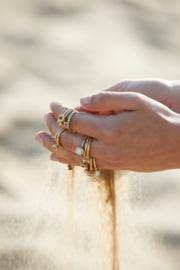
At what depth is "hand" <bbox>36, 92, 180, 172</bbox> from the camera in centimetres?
74

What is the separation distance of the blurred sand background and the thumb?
415mm

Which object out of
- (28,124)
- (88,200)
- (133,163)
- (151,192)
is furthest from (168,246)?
(28,124)

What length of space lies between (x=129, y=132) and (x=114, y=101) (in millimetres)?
93

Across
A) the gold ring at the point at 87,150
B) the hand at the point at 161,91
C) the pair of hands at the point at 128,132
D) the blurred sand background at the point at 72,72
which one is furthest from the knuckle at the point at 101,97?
the blurred sand background at the point at 72,72

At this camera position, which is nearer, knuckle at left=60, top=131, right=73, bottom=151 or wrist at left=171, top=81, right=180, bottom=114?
knuckle at left=60, top=131, right=73, bottom=151

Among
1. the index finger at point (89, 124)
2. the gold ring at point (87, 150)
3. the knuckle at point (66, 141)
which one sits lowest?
the gold ring at point (87, 150)

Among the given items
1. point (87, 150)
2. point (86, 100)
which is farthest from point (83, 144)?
point (86, 100)

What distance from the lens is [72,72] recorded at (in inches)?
71.4

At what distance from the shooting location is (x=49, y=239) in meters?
1.11

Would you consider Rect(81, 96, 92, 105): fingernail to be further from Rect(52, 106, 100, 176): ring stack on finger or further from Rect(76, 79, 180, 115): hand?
Rect(76, 79, 180, 115): hand

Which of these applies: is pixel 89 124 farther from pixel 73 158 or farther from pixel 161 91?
pixel 161 91

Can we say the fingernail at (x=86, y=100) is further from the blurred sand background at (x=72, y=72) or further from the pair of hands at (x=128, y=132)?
the blurred sand background at (x=72, y=72)

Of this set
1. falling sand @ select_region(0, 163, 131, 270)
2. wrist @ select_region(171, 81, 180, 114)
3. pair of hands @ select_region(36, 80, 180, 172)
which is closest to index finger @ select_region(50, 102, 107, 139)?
pair of hands @ select_region(36, 80, 180, 172)

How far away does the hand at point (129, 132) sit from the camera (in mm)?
739
